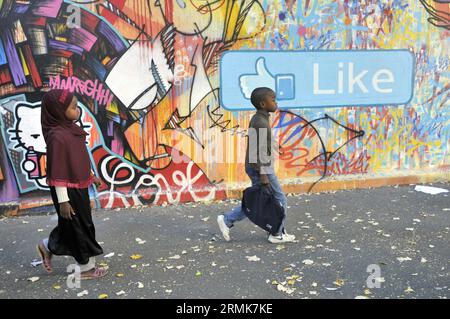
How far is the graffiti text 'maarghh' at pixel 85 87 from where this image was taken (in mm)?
5531

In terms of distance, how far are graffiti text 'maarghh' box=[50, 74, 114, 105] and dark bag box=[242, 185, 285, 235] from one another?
226 centimetres

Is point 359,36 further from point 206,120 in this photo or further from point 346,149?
point 206,120

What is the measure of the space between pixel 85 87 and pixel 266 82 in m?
2.30

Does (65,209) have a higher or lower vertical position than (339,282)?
higher

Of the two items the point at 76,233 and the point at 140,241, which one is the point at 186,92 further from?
the point at 76,233

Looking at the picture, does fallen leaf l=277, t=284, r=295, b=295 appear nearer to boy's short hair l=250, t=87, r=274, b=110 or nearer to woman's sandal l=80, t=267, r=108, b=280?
woman's sandal l=80, t=267, r=108, b=280

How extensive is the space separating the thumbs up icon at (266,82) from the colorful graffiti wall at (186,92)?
244 millimetres

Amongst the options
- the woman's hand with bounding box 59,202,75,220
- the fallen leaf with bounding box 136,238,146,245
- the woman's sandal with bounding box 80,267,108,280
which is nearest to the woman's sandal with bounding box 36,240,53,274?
the woman's sandal with bounding box 80,267,108,280

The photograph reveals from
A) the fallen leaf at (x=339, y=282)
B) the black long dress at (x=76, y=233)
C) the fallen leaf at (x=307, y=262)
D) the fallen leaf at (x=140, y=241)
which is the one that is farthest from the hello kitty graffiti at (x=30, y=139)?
the fallen leaf at (x=339, y=282)

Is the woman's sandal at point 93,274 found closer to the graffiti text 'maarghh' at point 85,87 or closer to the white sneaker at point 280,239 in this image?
the white sneaker at point 280,239

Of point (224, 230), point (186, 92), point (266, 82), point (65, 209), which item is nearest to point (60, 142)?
point (65, 209)

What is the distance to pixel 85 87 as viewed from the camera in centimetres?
561

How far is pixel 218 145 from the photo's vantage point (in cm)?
610

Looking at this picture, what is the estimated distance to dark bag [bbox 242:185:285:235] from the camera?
14.8 feet
